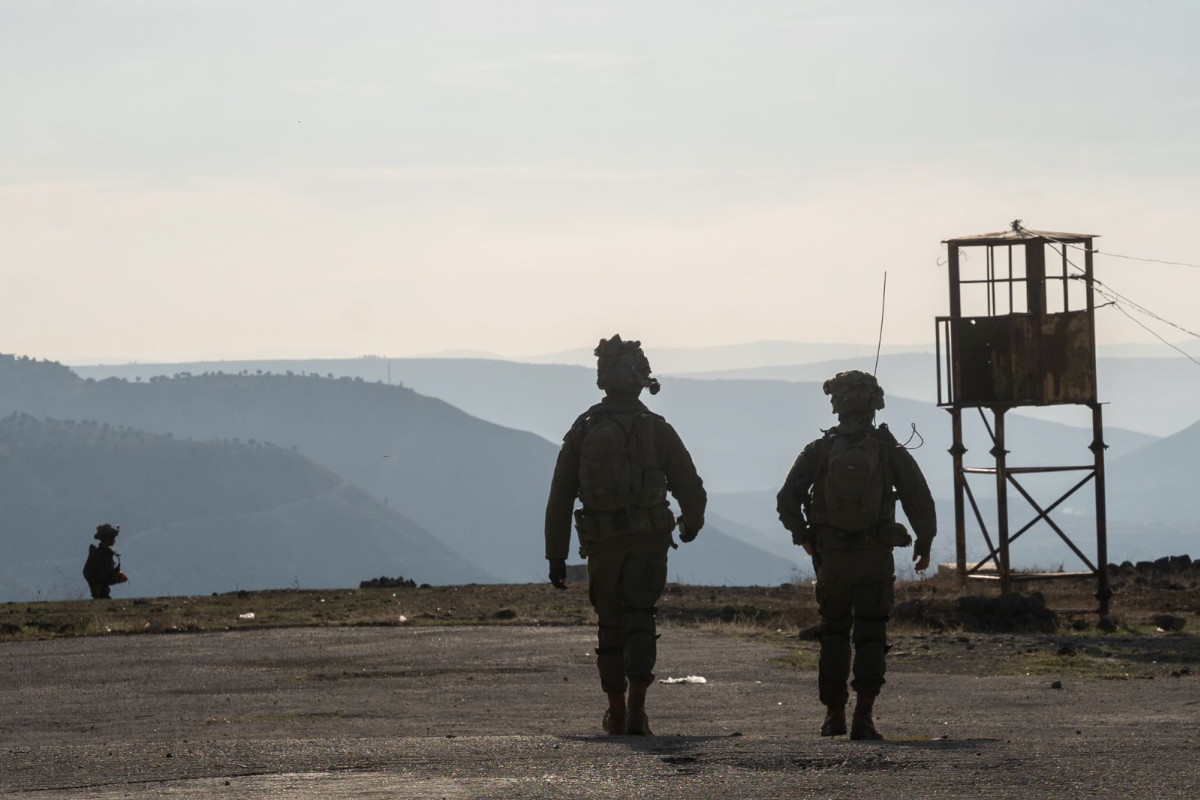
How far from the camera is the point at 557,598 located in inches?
1016

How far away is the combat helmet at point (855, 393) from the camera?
1023 centimetres

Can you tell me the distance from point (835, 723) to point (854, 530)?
1.05 meters

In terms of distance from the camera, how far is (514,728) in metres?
10.8

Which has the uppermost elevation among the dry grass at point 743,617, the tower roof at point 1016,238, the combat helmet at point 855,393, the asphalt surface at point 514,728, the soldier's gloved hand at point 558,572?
the tower roof at point 1016,238

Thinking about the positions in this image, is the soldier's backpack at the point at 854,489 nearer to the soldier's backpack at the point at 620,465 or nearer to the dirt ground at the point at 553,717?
the soldier's backpack at the point at 620,465

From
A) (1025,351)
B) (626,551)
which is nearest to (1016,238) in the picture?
(1025,351)

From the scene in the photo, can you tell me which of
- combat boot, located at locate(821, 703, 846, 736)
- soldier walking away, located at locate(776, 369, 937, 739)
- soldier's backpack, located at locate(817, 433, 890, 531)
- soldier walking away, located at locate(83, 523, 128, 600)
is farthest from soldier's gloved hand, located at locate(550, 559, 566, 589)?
soldier walking away, located at locate(83, 523, 128, 600)

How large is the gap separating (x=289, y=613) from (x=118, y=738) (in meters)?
13.3

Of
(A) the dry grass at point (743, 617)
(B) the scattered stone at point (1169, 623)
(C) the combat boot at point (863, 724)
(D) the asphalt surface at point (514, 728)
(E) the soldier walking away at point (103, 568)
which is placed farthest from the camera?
(E) the soldier walking away at point (103, 568)

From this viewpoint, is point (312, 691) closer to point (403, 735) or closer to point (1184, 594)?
point (403, 735)

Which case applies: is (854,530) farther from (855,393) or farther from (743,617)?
(743,617)

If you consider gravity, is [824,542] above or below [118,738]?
above

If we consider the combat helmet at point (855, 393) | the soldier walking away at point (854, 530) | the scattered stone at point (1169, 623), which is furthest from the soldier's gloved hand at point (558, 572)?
the scattered stone at point (1169, 623)

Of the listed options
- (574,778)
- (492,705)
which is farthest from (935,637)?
(574,778)
